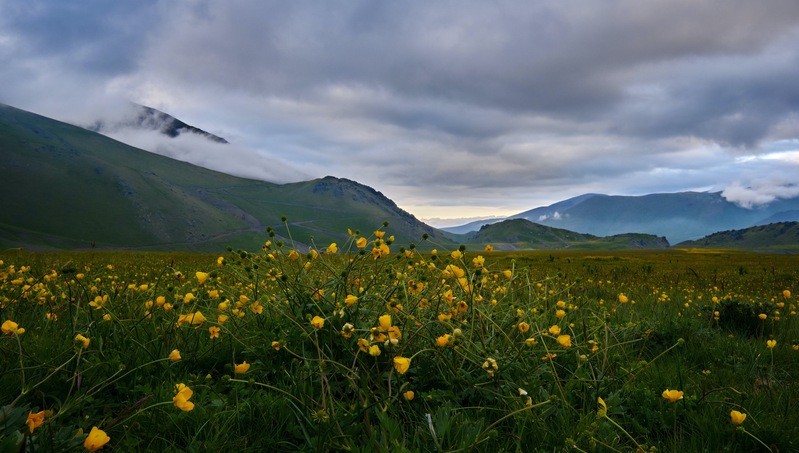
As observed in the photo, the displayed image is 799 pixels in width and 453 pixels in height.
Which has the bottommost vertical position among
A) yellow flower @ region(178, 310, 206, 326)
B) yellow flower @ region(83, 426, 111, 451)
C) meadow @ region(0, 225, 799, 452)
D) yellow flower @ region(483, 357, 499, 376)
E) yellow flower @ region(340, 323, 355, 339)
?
meadow @ region(0, 225, 799, 452)

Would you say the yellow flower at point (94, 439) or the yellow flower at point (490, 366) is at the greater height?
the yellow flower at point (490, 366)

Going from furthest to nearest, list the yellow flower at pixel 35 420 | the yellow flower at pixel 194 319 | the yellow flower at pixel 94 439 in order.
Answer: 1. the yellow flower at pixel 194 319
2. the yellow flower at pixel 35 420
3. the yellow flower at pixel 94 439

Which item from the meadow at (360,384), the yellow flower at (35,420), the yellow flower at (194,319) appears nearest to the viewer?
the yellow flower at (35,420)

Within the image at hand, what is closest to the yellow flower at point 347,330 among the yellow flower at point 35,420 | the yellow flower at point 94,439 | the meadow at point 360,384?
the meadow at point 360,384

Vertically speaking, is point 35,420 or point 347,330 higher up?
point 347,330

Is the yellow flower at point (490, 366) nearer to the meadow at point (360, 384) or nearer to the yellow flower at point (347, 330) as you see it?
the meadow at point (360, 384)

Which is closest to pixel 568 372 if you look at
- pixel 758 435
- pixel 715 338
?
pixel 758 435

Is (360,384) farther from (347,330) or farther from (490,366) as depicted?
(490,366)

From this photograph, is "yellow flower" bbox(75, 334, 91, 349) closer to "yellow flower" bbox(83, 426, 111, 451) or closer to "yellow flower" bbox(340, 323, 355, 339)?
"yellow flower" bbox(83, 426, 111, 451)

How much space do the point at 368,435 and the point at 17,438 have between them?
1.57 meters

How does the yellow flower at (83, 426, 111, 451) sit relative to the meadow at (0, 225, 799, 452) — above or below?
above

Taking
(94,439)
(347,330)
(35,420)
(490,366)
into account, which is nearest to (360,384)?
(347,330)

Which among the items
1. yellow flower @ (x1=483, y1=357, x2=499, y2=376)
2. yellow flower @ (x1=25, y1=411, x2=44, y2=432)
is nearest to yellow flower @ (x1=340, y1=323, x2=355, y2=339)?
yellow flower @ (x1=483, y1=357, x2=499, y2=376)

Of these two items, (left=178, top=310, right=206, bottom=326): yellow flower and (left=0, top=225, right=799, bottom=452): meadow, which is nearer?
(left=0, top=225, right=799, bottom=452): meadow
